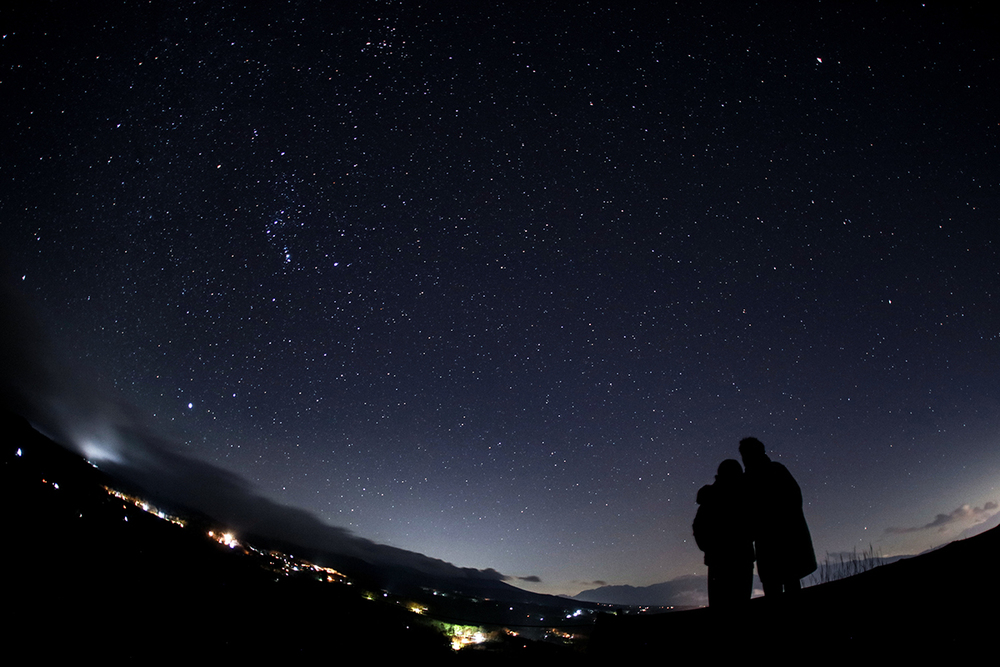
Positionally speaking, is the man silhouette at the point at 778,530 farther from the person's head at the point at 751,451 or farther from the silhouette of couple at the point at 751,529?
the person's head at the point at 751,451

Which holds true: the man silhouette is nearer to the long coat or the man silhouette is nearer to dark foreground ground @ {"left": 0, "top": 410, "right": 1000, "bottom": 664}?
the long coat

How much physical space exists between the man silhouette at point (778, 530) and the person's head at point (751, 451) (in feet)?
0.37

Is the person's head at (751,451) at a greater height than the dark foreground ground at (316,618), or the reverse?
the person's head at (751,451)

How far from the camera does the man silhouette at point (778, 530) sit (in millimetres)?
4133

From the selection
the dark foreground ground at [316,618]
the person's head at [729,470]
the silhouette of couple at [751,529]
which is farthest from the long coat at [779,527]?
the dark foreground ground at [316,618]

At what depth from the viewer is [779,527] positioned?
423cm

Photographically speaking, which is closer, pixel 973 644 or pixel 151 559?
pixel 973 644

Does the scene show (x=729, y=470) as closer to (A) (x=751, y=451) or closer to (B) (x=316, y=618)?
(A) (x=751, y=451)

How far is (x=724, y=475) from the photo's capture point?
4809 millimetres

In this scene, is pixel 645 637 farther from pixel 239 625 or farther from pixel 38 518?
pixel 38 518

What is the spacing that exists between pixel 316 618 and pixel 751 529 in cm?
1296

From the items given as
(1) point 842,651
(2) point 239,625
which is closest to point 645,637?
(1) point 842,651

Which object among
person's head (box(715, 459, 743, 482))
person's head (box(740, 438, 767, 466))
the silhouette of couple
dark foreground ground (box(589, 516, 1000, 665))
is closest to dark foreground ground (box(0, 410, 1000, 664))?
dark foreground ground (box(589, 516, 1000, 665))

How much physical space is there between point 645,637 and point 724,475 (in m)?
2.00
